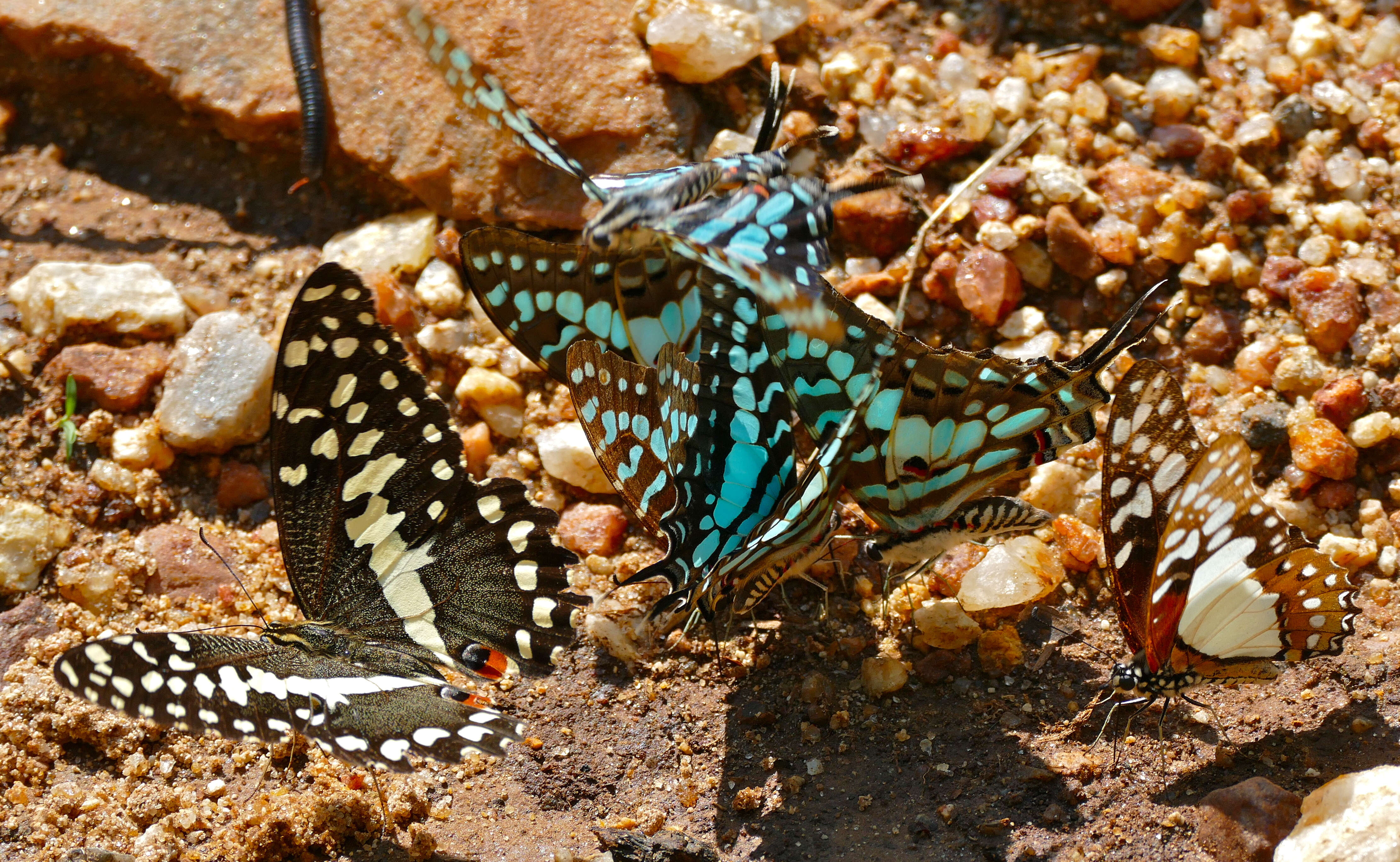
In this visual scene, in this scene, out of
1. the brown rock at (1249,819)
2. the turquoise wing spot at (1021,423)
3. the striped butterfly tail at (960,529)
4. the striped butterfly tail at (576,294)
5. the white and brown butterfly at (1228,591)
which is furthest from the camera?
the striped butterfly tail at (576,294)

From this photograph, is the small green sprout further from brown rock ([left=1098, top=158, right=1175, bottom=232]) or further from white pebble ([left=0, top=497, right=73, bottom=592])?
brown rock ([left=1098, top=158, right=1175, bottom=232])

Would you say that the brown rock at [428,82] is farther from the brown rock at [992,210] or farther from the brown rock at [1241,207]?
the brown rock at [1241,207]

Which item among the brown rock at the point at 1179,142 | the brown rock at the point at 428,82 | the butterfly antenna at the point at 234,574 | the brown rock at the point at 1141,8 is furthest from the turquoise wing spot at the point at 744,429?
the brown rock at the point at 1141,8

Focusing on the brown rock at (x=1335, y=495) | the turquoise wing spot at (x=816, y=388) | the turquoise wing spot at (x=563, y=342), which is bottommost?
the brown rock at (x=1335, y=495)

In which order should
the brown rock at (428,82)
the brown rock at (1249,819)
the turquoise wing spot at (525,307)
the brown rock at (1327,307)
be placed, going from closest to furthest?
the brown rock at (1249,819) < the turquoise wing spot at (525,307) < the brown rock at (1327,307) < the brown rock at (428,82)

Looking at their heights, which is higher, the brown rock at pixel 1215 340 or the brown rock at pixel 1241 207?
the brown rock at pixel 1241 207

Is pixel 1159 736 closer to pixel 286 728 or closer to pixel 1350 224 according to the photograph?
pixel 1350 224

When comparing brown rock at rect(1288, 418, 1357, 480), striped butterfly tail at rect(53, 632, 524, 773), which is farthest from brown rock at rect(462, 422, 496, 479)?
brown rock at rect(1288, 418, 1357, 480)
